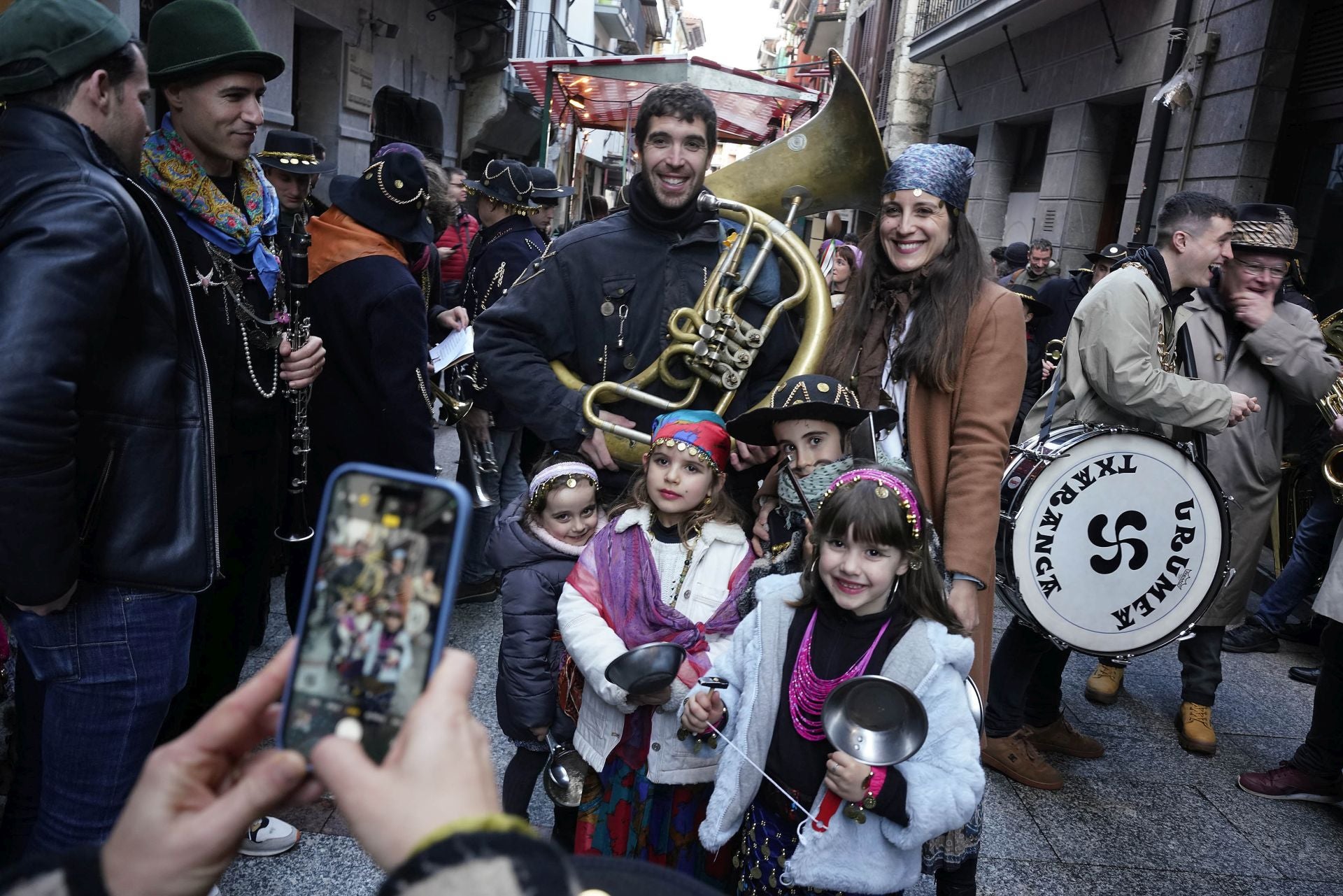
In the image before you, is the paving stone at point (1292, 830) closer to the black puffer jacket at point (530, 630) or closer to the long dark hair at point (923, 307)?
the long dark hair at point (923, 307)

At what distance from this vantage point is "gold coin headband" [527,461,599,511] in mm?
2545

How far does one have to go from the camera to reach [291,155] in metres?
4.38

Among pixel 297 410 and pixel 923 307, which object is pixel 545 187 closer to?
pixel 297 410

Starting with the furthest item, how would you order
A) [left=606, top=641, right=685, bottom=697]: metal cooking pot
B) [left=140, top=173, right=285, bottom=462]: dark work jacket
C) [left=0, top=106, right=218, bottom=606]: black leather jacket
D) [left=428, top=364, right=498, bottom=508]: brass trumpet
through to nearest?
1. [left=428, top=364, right=498, bottom=508]: brass trumpet
2. [left=140, top=173, right=285, bottom=462]: dark work jacket
3. [left=606, top=641, right=685, bottom=697]: metal cooking pot
4. [left=0, top=106, right=218, bottom=606]: black leather jacket

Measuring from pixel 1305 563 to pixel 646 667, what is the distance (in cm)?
423

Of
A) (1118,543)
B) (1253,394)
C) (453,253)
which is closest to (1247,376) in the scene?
(1253,394)


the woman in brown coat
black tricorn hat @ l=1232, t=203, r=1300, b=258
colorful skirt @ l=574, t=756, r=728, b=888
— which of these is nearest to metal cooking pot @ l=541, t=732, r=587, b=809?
colorful skirt @ l=574, t=756, r=728, b=888

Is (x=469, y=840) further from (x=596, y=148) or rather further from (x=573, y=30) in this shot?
(x=596, y=148)

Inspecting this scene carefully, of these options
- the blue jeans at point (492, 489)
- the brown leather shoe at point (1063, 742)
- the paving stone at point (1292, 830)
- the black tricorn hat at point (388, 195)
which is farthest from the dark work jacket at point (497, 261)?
the paving stone at point (1292, 830)

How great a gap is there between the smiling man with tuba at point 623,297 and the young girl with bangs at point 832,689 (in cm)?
63

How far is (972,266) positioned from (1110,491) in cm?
103

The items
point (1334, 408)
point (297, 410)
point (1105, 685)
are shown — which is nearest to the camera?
point (297, 410)

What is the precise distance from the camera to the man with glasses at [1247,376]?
11.6 ft

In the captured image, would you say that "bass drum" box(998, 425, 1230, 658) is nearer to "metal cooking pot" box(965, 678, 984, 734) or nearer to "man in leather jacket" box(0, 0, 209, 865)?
"metal cooking pot" box(965, 678, 984, 734)
